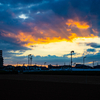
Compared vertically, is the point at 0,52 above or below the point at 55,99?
above

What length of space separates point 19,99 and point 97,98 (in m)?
7.77

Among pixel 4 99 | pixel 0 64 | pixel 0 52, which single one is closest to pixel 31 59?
pixel 0 52

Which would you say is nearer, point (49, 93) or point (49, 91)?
point (49, 93)

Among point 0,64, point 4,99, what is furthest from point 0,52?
point 4,99

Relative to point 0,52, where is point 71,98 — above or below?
below

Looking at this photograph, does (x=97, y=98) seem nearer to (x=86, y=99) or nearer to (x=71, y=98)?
(x=86, y=99)

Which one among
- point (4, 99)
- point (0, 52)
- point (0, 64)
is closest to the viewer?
point (4, 99)

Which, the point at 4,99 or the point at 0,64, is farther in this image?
the point at 0,64

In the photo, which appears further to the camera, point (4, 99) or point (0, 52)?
point (0, 52)

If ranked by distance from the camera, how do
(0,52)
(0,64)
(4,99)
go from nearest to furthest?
(4,99)
(0,52)
(0,64)

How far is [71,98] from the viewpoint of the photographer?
14391 millimetres

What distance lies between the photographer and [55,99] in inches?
547

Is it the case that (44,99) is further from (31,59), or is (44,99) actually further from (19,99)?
(31,59)

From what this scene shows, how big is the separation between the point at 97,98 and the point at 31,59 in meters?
100
